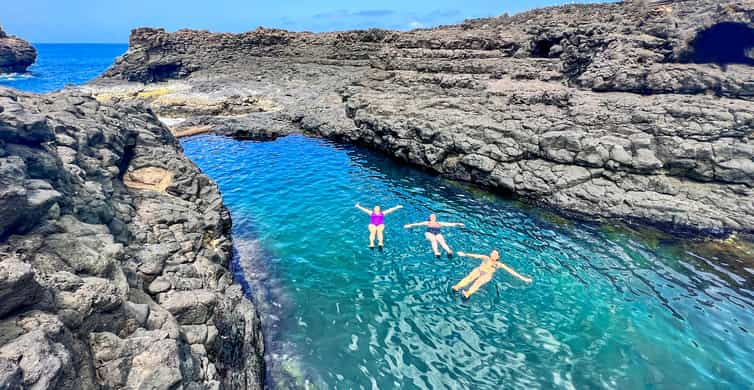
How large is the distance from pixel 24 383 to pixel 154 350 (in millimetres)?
1774

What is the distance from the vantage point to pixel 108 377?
5098 millimetres

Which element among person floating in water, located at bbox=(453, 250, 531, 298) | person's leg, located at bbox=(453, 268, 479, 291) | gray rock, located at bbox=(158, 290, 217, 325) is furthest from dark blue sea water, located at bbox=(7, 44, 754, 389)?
gray rock, located at bbox=(158, 290, 217, 325)

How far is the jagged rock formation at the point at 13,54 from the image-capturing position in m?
67.7

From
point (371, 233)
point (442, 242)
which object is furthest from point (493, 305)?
point (371, 233)

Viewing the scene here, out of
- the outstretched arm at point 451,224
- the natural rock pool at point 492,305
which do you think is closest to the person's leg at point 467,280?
the natural rock pool at point 492,305

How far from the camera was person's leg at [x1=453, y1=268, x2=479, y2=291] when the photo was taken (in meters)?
11.8

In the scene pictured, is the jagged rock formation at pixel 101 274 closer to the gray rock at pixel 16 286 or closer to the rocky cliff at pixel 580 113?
the gray rock at pixel 16 286

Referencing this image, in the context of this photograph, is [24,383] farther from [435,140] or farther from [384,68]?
[384,68]

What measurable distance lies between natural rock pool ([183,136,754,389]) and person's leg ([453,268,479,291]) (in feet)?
1.31

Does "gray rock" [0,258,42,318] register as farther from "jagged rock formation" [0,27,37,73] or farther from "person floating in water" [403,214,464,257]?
"jagged rock formation" [0,27,37,73]

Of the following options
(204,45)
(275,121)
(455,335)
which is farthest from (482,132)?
(204,45)

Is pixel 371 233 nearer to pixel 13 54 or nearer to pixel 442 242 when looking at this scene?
pixel 442 242

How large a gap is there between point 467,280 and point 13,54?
10155 centimetres

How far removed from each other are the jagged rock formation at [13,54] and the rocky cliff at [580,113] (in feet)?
199
